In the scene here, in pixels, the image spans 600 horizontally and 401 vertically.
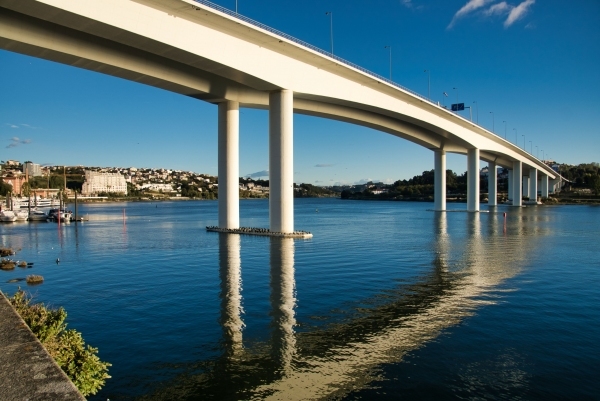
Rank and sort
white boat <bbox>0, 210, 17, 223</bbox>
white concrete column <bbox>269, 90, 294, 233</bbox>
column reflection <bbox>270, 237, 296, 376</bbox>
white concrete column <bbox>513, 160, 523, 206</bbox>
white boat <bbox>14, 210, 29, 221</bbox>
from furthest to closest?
white concrete column <bbox>513, 160, 523, 206</bbox>
white boat <bbox>14, 210, 29, 221</bbox>
white boat <bbox>0, 210, 17, 223</bbox>
white concrete column <bbox>269, 90, 294, 233</bbox>
column reflection <bbox>270, 237, 296, 376</bbox>

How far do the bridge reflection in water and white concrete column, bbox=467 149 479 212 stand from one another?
194ft

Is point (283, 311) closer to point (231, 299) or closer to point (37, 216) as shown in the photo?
point (231, 299)

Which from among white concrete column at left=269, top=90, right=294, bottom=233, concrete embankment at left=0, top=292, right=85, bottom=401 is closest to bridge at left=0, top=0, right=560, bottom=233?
white concrete column at left=269, top=90, right=294, bottom=233

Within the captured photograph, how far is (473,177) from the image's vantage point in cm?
7581

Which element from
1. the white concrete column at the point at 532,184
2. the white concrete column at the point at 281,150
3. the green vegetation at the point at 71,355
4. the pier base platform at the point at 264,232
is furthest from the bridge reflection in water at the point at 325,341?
the white concrete column at the point at 532,184

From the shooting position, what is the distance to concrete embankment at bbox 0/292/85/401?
13.8 ft

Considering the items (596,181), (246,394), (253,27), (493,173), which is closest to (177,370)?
(246,394)

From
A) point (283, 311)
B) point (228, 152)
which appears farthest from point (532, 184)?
point (283, 311)

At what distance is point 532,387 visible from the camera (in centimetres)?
746

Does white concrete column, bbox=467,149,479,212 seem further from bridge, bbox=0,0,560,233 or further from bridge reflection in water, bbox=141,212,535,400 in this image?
bridge reflection in water, bbox=141,212,535,400

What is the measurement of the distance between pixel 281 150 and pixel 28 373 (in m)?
27.6

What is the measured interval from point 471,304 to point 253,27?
2153 cm

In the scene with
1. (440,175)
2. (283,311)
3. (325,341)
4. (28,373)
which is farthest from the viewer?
(440,175)

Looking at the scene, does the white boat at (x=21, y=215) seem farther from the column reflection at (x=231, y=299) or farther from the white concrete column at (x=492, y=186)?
the white concrete column at (x=492, y=186)
